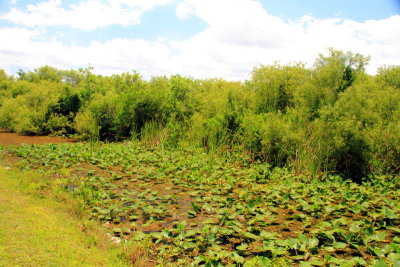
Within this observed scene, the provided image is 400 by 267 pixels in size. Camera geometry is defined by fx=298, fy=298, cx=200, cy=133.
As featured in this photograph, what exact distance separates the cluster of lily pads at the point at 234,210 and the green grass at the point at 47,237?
48cm

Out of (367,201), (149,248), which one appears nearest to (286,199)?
(367,201)

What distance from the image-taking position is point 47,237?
3.75m

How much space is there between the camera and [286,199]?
18.2 ft

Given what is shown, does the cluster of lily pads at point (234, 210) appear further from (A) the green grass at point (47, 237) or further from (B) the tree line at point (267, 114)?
(B) the tree line at point (267, 114)

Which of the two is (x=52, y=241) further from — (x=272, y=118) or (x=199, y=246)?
(x=272, y=118)

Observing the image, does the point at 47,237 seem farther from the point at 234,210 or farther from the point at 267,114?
the point at 267,114

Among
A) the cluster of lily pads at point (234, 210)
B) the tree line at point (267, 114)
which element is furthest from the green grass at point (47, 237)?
the tree line at point (267, 114)

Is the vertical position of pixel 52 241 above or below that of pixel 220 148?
below

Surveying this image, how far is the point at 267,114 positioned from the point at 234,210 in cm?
540

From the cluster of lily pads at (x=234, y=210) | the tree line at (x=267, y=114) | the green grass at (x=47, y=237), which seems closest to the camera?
the green grass at (x=47, y=237)

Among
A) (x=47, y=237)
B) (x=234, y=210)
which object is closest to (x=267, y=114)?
(x=234, y=210)

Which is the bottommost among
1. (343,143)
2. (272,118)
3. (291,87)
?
(343,143)

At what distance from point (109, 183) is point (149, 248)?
10.0 feet

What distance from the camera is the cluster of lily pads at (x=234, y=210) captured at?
3.75 m
